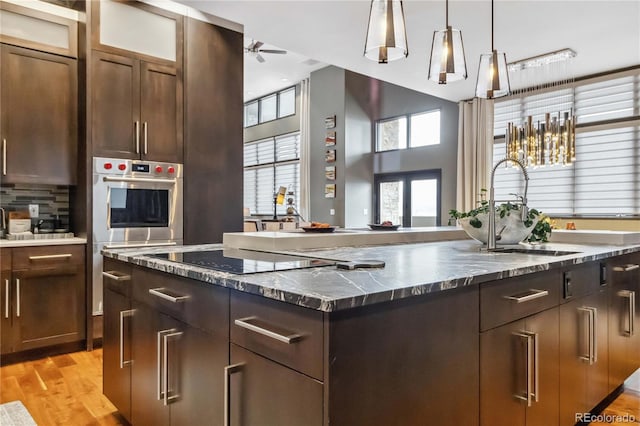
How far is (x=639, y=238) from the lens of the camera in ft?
9.26

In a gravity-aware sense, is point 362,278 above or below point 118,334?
above

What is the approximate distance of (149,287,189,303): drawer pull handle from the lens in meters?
1.45

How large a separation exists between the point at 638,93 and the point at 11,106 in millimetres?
6880

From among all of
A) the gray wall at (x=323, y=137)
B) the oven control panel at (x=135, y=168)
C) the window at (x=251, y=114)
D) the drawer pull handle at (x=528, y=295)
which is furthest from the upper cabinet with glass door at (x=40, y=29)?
the window at (x=251, y=114)

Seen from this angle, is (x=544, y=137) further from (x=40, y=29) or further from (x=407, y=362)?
(x=40, y=29)

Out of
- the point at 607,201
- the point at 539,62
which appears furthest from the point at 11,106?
the point at 607,201

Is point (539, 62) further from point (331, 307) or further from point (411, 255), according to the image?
point (331, 307)

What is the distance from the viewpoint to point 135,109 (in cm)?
344

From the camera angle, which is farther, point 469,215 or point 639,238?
point 639,238

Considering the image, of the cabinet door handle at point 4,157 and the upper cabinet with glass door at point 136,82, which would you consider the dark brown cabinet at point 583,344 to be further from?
the cabinet door handle at point 4,157

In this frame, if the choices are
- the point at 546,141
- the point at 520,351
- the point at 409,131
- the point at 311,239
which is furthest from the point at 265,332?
the point at 409,131

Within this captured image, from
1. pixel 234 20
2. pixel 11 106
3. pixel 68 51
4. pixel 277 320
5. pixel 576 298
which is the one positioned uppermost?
pixel 234 20

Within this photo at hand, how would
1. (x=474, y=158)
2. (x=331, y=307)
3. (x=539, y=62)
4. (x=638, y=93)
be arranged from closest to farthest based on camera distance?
(x=331, y=307)
(x=539, y=62)
(x=638, y=93)
(x=474, y=158)

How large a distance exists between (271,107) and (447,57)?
8661 mm
